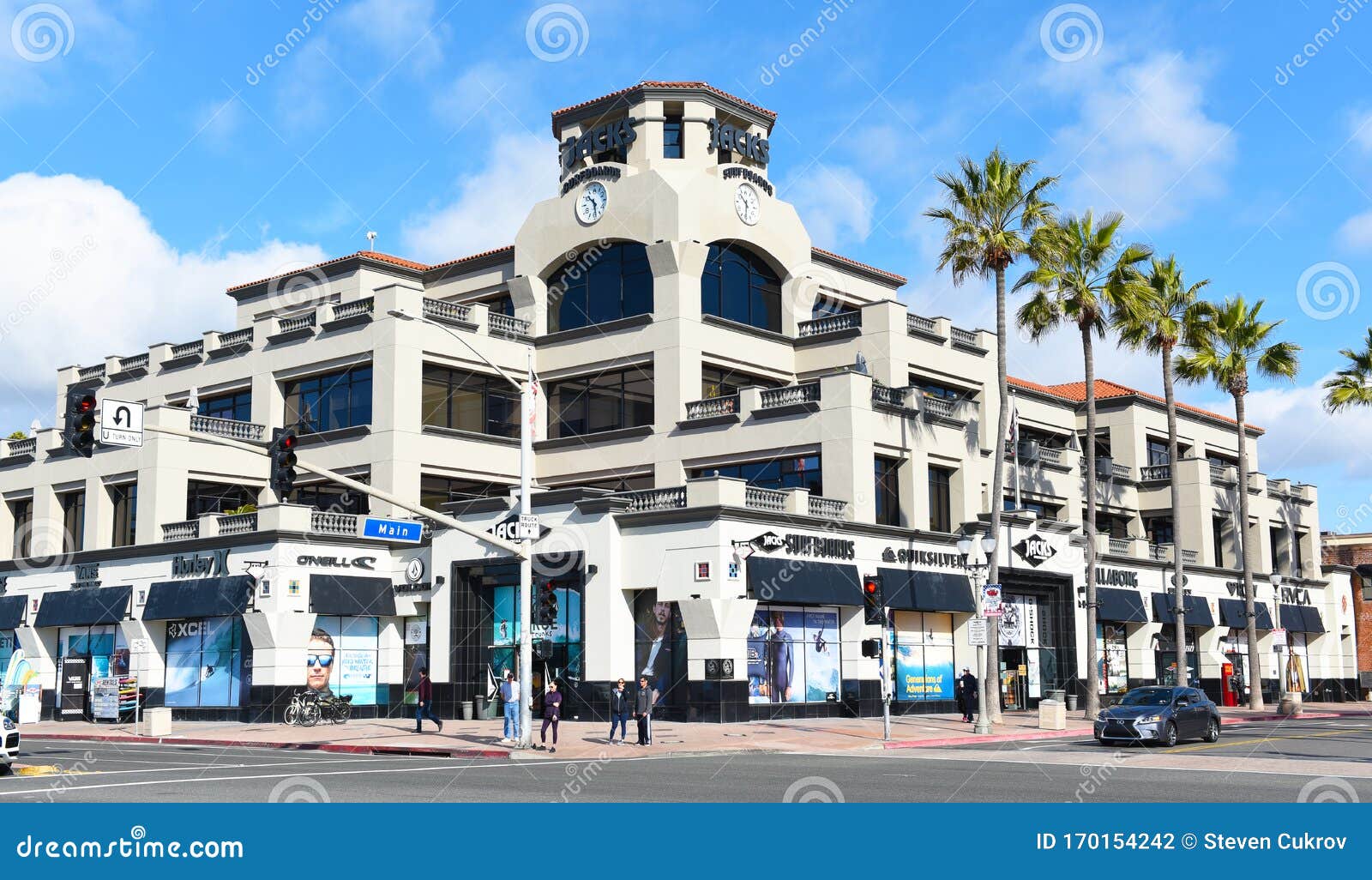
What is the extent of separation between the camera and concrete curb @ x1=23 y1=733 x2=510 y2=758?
3089 centimetres

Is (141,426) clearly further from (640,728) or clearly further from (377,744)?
(640,728)

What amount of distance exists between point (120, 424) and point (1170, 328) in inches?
1580

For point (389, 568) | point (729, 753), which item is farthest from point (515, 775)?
point (389, 568)

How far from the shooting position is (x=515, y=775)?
24.7m

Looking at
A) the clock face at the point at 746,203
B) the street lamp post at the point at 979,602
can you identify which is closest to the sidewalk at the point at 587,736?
the street lamp post at the point at 979,602

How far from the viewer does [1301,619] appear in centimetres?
6825

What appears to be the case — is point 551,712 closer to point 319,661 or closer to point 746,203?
point 319,661

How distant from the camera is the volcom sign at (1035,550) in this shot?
163 feet

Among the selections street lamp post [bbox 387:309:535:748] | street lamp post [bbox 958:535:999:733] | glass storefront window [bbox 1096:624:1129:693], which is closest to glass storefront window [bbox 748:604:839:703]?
street lamp post [bbox 958:535:999:733]

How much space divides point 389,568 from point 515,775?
24.9 meters

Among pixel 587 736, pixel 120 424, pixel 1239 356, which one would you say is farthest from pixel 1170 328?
pixel 120 424
